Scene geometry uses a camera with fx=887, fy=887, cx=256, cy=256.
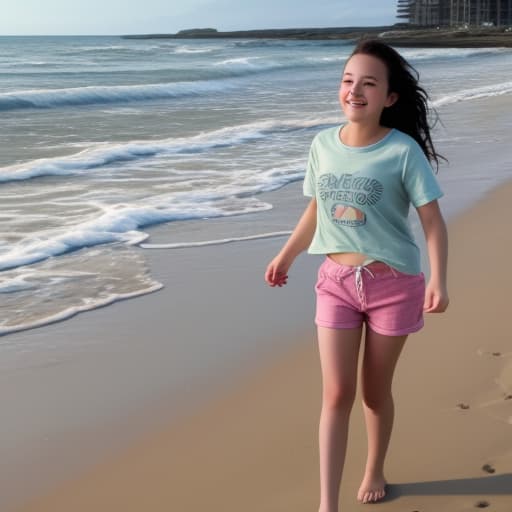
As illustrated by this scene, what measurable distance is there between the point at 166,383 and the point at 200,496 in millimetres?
986

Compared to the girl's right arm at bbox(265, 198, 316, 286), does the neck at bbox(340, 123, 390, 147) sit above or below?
above

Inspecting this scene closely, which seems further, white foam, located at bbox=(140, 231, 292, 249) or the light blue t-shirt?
white foam, located at bbox=(140, 231, 292, 249)

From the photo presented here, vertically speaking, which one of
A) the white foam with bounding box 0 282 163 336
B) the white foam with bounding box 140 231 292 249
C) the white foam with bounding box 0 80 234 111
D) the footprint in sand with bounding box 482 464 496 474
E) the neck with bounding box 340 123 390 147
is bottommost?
the white foam with bounding box 0 80 234 111

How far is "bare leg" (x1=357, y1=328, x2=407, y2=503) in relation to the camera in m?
2.74

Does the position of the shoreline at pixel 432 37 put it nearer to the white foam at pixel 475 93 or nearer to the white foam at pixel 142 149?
the white foam at pixel 475 93

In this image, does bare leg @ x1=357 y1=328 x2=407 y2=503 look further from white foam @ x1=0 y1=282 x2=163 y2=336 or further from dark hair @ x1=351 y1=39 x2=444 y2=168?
white foam @ x1=0 y1=282 x2=163 y2=336

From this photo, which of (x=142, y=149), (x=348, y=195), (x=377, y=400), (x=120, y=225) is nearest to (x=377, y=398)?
(x=377, y=400)

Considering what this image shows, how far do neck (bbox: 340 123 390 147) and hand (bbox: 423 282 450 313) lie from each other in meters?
0.48

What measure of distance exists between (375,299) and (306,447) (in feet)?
2.77

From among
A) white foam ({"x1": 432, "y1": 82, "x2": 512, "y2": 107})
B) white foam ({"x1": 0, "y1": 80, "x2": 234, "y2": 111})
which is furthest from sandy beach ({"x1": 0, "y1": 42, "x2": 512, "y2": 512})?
white foam ({"x1": 0, "y1": 80, "x2": 234, "y2": 111})

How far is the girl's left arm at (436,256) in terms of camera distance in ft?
8.64

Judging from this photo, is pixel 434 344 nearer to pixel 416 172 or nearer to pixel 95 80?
pixel 416 172

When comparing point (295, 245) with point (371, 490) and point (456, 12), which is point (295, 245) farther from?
point (456, 12)

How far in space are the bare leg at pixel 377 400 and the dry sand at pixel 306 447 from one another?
0.07 m
